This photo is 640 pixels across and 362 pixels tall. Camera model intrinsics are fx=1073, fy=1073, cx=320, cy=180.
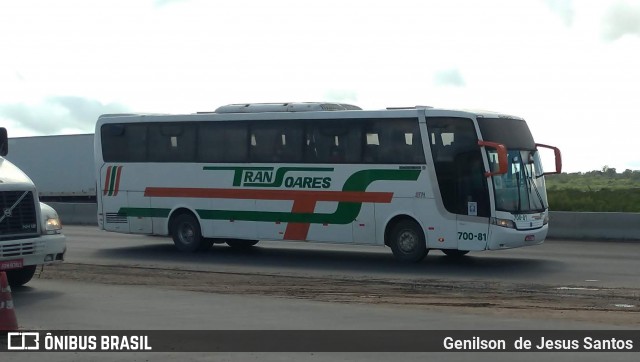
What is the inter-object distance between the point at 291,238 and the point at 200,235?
2.42 m

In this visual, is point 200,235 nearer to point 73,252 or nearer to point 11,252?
point 73,252

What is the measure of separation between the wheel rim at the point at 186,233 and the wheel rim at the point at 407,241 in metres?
5.38

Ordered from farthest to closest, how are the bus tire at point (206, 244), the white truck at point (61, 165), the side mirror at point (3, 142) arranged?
the white truck at point (61, 165) → the bus tire at point (206, 244) → the side mirror at point (3, 142)

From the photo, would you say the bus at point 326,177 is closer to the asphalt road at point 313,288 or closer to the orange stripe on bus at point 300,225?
the orange stripe on bus at point 300,225

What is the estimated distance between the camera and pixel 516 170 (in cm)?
2083

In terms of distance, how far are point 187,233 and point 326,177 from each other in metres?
4.03

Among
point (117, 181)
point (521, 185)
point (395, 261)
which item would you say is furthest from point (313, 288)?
point (117, 181)

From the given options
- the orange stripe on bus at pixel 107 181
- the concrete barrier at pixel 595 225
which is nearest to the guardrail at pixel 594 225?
the concrete barrier at pixel 595 225

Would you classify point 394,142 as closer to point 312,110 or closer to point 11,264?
point 312,110

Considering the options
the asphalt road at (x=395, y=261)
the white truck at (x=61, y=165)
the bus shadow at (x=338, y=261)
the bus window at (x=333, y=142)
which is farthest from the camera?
the white truck at (x=61, y=165)

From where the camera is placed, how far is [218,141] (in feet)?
79.0

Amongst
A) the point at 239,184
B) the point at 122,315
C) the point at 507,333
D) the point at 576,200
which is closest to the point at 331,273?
the point at 239,184

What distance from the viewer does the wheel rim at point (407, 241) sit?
2120 cm

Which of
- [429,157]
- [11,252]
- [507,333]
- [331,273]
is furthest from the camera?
[429,157]
